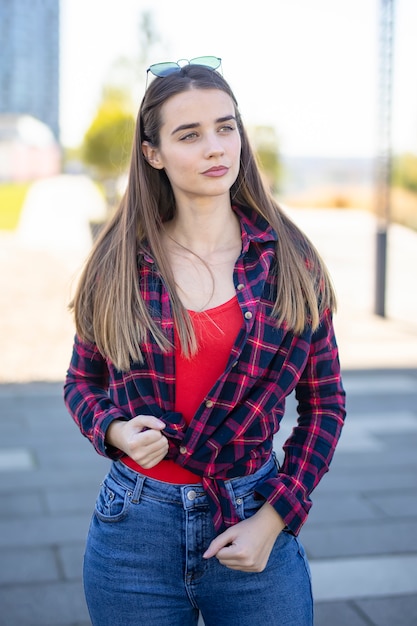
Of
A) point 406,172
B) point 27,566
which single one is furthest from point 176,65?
point 406,172

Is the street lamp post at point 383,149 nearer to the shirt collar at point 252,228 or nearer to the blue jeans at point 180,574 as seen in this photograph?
the shirt collar at point 252,228

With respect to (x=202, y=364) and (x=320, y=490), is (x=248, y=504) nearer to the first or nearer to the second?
(x=202, y=364)

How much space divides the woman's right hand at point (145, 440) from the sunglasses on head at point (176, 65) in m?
0.78

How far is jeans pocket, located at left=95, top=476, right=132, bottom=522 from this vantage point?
1.79 m

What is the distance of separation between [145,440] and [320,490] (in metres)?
3.13

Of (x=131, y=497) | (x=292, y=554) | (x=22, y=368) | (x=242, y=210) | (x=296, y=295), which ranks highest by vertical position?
(x=242, y=210)

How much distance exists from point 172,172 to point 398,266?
13309 millimetres

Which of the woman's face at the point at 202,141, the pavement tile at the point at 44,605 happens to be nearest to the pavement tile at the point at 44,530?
the pavement tile at the point at 44,605

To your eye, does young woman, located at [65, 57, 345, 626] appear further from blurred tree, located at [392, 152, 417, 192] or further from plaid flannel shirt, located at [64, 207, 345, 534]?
blurred tree, located at [392, 152, 417, 192]

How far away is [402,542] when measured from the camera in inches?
156

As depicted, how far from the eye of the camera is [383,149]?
10.3 metres

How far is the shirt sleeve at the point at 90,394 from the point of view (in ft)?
6.05


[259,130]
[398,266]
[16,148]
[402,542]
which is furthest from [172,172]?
[16,148]

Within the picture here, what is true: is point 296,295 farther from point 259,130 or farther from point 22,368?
point 259,130
